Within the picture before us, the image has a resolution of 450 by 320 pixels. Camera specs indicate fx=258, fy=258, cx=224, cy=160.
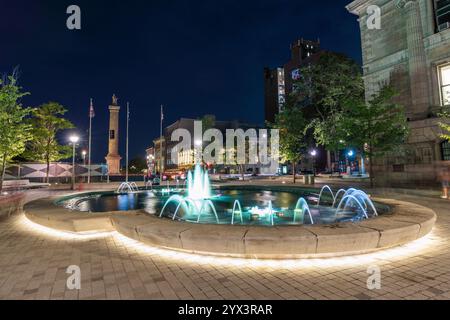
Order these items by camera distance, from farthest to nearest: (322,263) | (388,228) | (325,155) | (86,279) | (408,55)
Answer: (325,155) < (408,55) < (388,228) < (322,263) < (86,279)

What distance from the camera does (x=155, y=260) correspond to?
5336mm

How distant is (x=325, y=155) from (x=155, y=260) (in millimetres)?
84070

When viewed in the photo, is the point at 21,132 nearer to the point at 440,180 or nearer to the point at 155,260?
the point at 155,260

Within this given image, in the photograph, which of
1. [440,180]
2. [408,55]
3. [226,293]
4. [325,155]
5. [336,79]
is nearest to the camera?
[226,293]

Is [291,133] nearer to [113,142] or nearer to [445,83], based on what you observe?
[445,83]

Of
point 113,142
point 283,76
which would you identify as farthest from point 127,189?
point 283,76

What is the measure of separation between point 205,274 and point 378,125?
57.2 ft

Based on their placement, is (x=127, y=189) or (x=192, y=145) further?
(x=192, y=145)

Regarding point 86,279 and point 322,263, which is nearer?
point 86,279

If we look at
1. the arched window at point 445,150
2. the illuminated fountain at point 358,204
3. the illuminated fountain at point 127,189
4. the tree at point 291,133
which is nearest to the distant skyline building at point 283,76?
the tree at point 291,133

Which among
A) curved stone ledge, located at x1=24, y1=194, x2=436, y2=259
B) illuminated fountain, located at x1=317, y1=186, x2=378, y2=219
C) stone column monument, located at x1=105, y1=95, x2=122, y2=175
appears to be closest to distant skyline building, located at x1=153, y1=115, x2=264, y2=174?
stone column monument, located at x1=105, y1=95, x2=122, y2=175

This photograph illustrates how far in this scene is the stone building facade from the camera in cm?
1761

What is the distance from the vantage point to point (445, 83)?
1792cm

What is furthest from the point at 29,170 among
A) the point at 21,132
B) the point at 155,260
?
the point at 155,260
